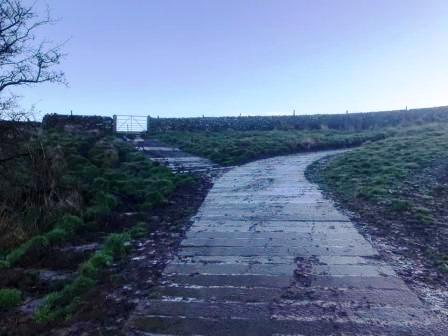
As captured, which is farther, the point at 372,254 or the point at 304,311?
the point at 372,254

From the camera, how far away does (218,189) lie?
12141mm

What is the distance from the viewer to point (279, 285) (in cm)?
548

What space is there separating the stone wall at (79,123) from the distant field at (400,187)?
14795mm

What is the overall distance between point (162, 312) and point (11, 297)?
1878 mm

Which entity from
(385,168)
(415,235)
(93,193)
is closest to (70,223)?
(93,193)

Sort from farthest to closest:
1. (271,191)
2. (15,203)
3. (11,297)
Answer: (271,191) → (15,203) → (11,297)

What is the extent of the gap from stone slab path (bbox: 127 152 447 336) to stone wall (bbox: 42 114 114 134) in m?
18.5

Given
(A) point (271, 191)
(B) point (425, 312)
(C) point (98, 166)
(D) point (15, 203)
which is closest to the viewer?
(B) point (425, 312)

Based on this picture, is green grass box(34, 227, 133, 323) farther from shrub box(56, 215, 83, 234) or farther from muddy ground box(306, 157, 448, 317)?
muddy ground box(306, 157, 448, 317)

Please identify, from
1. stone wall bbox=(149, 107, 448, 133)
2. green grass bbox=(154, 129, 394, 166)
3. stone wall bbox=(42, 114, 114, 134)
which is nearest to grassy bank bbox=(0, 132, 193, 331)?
green grass bbox=(154, 129, 394, 166)

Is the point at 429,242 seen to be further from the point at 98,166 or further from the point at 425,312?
the point at 98,166

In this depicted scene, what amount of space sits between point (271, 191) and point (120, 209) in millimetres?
3961

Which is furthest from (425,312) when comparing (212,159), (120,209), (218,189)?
(212,159)

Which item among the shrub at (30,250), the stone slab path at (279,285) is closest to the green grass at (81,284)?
the stone slab path at (279,285)
